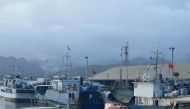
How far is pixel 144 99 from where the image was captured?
72.0m

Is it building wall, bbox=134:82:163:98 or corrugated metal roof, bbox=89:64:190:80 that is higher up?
corrugated metal roof, bbox=89:64:190:80

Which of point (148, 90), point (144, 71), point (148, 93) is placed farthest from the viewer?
point (144, 71)

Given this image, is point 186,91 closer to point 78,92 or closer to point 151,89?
point 151,89

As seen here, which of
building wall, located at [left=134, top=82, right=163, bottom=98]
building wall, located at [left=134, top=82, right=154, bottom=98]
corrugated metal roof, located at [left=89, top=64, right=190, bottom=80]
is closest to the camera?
building wall, located at [left=134, top=82, right=163, bottom=98]

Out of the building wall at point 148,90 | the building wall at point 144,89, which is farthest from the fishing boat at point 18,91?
the building wall at point 148,90

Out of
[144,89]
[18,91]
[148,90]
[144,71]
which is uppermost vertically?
[144,71]

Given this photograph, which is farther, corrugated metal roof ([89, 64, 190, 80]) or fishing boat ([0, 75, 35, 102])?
fishing boat ([0, 75, 35, 102])

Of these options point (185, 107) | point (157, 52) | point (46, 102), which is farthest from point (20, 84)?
point (185, 107)

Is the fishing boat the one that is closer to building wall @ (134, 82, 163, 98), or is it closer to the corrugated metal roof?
the corrugated metal roof

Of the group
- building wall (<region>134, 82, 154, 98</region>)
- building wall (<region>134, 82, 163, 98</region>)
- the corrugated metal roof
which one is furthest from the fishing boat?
building wall (<region>134, 82, 163, 98</region>)

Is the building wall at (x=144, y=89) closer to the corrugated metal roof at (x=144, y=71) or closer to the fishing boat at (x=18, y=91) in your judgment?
the corrugated metal roof at (x=144, y=71)

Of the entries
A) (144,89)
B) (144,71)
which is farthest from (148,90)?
(144,71)

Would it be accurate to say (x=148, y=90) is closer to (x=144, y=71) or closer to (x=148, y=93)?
(x=148, y=93)

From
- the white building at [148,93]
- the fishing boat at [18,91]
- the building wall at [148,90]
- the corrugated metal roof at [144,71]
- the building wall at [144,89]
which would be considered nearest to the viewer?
the white building at [148,93]
